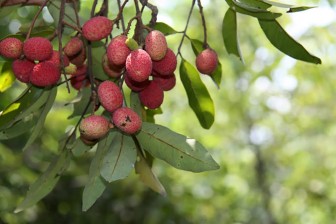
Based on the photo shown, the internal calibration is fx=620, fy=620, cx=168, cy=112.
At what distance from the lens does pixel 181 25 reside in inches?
112

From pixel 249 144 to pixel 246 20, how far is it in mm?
588

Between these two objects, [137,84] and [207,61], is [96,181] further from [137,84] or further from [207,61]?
[207,61]

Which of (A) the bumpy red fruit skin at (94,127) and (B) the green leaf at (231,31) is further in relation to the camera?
(B) the green leaf at (231,31)

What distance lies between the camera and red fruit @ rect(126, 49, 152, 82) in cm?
75

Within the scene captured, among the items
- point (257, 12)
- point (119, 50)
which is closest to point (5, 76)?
point (119, 50)

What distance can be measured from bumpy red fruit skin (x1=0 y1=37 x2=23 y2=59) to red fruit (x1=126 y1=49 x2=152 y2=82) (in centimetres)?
18

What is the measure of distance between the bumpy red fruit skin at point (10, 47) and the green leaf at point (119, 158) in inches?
7.0

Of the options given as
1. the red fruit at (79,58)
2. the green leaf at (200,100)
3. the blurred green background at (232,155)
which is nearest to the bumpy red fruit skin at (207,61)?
the green leaf at (200,100)

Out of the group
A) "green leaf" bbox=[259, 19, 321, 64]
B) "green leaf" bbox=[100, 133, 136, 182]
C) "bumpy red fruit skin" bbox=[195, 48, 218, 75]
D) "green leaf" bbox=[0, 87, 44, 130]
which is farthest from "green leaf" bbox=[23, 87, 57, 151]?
"green leaf" bbox=[259, 19, 321, 64]

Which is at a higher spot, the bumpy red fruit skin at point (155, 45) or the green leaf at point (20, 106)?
the bumpy red fruit skin at point (155, 45)

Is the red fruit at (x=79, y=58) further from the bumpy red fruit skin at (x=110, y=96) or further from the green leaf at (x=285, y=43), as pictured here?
the green leaf at (x=285, y=43)

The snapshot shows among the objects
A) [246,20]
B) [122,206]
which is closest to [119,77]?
[122,206]

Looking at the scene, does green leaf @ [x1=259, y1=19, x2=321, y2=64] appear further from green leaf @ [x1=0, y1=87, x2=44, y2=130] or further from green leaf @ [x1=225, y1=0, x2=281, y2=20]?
green leaf @ [x1=0, y1=87, x2=44, y2=130]

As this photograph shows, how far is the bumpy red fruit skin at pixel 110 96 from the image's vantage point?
2.60ft
